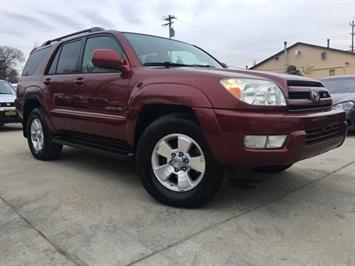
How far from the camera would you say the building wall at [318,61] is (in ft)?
146

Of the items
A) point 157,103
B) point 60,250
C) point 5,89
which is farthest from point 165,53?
point 5,89

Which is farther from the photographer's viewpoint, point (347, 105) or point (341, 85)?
point (341, 85)

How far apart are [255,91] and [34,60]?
166 inches

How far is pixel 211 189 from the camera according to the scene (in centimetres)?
336

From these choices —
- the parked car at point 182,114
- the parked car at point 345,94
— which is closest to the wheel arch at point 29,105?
the parked car at point 182,114

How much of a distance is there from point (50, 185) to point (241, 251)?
248 cm

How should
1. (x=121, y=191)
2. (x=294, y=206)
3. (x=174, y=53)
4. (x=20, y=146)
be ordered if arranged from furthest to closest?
(x=20, y=146) < (x=174, y=53) < (x=121, y=191) < (x=294, y=206)

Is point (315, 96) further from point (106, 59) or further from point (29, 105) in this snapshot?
point (29, 105)

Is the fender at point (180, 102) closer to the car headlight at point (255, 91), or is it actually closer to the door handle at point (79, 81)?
the car headlight at point (255, 91)

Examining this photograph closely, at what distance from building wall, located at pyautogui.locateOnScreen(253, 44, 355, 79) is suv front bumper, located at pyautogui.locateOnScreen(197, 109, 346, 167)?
137ft

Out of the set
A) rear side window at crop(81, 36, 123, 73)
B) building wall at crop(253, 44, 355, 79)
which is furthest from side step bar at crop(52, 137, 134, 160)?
building wall at crop(253, 44, 355, 79)

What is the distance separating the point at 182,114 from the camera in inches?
139

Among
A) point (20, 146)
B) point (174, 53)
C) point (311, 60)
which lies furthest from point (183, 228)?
point (311, 60)

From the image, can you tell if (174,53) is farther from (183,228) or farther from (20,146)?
(20,146)
